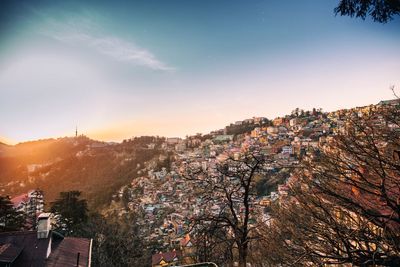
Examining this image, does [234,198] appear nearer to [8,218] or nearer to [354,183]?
[354,183]

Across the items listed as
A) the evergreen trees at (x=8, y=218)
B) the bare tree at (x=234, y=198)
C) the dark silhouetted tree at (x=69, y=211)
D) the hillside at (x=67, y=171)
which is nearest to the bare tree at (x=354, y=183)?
the bare tree at (x=234, y=198)

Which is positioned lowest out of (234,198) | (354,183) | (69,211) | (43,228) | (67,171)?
(67,171)

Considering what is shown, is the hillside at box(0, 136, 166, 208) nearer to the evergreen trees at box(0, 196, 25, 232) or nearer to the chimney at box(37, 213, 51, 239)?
the evergreen trees at box(0, 196, 25, 232)

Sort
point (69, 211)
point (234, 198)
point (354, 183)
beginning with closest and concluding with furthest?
point (354, 183) → point (234, 198) → point (69, 211)

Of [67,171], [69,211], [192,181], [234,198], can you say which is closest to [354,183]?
[234,198]

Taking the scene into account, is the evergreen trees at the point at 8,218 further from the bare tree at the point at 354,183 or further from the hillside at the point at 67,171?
the hillside at the point at 67,171

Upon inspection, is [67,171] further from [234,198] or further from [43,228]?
[234,198]

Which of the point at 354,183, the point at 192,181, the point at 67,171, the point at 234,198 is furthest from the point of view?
the point at 67,171

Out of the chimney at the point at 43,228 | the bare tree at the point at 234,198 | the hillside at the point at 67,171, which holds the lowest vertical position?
the hillside at the point at 67,171

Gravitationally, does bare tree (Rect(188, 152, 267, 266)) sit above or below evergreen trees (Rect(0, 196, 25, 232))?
above

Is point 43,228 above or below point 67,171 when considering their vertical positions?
above

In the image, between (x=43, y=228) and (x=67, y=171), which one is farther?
(x=67, y=171)

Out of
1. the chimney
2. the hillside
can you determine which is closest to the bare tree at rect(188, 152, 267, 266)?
the chimney
